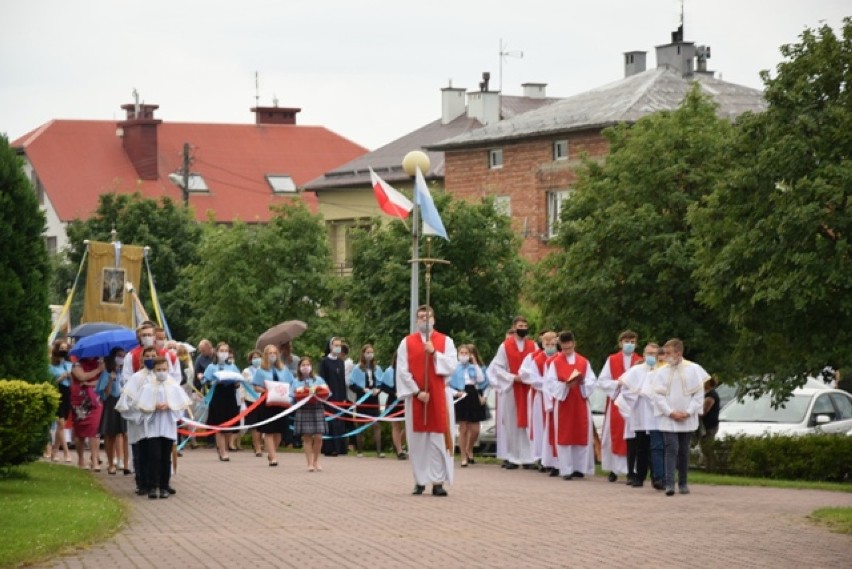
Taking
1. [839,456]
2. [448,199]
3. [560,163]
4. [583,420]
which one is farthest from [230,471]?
[560,163]

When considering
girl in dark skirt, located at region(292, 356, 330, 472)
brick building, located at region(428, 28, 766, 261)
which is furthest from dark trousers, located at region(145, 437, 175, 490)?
brick building, located at region(428, 28, 766, 261)

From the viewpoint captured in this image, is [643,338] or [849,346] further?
[643,338]

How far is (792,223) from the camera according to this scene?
22797 millimetres

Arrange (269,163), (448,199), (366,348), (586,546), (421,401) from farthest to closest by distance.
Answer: (269,163)
(448,199)
(366,348)
(421,401)
(586,546)

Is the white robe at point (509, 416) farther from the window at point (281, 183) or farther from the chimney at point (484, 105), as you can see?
the window at point (281, 183)

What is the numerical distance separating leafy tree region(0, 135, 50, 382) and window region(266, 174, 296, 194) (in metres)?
72.1

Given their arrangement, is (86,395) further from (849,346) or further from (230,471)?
(849,346)

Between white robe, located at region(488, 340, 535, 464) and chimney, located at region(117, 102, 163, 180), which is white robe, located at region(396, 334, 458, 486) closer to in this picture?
white robe, located at region(488, 340, 535, 464)

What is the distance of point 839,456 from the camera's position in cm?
2464

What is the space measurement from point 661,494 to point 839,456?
4.70 meters

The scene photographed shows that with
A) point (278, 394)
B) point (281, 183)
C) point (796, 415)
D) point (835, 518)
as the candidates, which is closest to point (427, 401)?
point (835, 518)

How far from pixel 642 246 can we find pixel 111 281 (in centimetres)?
1231

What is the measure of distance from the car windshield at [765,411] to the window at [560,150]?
32900 mm

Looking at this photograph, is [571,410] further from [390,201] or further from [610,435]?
[390,201]
